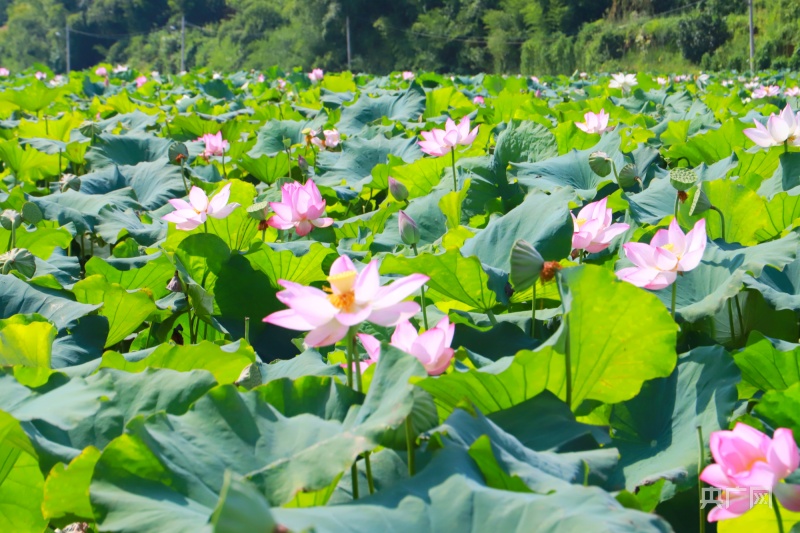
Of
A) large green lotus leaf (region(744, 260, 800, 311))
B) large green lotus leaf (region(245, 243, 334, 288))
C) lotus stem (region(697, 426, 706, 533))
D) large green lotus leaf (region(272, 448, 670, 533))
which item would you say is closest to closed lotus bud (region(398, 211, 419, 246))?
large green lotus leaf (region(245, 243, 334, 288))

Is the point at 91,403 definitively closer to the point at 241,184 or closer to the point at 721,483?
the point at 721,483

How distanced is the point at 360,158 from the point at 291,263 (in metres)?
1.02

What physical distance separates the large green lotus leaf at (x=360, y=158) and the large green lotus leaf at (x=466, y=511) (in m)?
1.73

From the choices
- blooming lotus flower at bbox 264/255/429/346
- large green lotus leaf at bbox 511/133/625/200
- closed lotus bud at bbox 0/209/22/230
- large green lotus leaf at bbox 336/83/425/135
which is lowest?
large green lotus leaf at bbox 336/83/425/135

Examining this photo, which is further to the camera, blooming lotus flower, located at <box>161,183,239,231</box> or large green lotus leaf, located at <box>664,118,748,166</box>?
large green lotus leaf, located at <box>664,118,748,166</box>

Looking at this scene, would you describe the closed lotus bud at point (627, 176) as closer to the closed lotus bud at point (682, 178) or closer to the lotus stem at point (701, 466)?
the closed lotus bud at point (682, 178)

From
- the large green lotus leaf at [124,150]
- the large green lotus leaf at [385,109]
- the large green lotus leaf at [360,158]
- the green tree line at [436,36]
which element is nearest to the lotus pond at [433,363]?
the large green lotus leaf at [360,158]

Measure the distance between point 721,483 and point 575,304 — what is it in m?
0.22

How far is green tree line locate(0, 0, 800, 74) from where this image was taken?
88.2 feet

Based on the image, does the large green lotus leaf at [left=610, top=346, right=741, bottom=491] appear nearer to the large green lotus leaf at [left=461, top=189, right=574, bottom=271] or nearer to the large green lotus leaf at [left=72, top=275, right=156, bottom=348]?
the large green lotus leaf at [left=461, top=189, right=574, bottom=271]

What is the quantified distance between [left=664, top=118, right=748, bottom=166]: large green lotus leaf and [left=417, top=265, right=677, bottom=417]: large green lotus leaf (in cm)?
144

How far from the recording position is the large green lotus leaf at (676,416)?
33.5 inches

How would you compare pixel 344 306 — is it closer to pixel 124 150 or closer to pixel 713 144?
pixel 713 144

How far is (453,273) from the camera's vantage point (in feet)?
3.67
